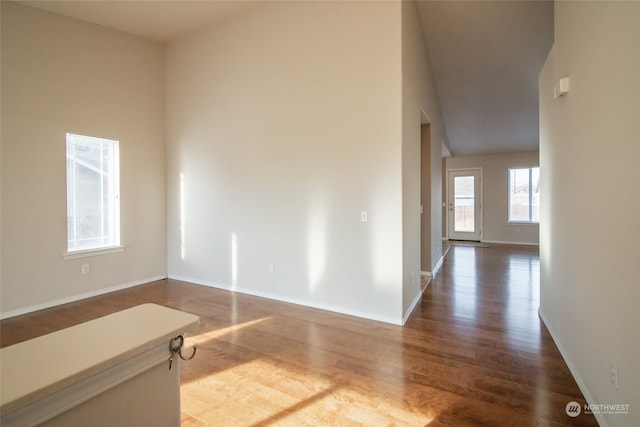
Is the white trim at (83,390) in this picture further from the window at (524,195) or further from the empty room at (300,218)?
the window at (524,195)

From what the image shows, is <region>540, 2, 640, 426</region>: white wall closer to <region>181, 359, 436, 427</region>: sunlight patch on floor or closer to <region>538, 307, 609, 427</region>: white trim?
<region>538, 307, 609, 427</region>: white trim

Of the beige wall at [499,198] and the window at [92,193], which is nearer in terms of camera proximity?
the window at [92,193]

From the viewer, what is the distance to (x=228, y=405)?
1.99 metres

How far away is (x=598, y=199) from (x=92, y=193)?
208 inches

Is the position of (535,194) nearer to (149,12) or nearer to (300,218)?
(300,218)

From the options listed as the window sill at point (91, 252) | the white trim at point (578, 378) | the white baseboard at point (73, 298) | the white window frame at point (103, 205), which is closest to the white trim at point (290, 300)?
the white baseboard at point (73, 298)

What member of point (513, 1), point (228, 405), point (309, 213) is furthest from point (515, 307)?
point (513, 1)

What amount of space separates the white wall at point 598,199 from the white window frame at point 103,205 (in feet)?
17.1

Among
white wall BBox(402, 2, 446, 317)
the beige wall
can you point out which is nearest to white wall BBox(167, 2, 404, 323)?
white wall BBox(402, 2, 446, 317)

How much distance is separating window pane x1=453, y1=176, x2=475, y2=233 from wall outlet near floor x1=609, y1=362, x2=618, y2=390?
848cm

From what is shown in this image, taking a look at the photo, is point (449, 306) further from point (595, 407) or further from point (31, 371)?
point (31, 371)

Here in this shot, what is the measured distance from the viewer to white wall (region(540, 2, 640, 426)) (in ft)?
4.80

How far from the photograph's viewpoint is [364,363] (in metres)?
2.46

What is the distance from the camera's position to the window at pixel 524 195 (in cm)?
866
